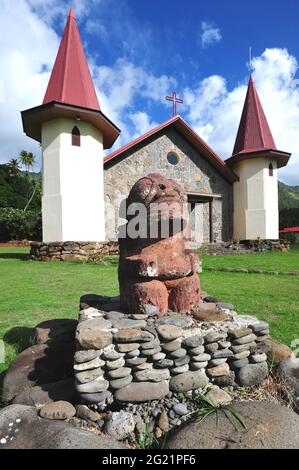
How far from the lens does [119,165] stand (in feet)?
47.1

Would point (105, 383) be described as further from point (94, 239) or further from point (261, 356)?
point (94, 239)

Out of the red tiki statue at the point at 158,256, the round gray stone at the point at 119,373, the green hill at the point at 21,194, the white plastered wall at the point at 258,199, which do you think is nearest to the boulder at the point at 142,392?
the round gray stone at the point at 119,373

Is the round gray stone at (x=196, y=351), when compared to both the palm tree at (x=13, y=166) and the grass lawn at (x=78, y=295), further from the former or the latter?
the palm tree at (x=13, y=166)

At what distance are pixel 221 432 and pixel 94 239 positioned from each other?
428 inches

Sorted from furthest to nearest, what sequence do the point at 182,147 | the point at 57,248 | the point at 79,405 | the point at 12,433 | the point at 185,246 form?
1. the point at 182,147
2. the point at 57,248
3. the point at 185,246
4. the point at 79,405
5. the point at 12,433

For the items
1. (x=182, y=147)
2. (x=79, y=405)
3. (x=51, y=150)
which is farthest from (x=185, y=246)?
(x=182, y=147)

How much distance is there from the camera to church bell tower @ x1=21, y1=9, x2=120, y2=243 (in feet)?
38.9

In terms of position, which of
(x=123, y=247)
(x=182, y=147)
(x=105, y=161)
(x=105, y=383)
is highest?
(x=182, y=147)

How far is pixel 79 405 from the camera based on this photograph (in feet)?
8.04

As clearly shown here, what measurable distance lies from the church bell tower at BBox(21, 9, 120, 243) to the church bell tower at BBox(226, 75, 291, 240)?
7.28m

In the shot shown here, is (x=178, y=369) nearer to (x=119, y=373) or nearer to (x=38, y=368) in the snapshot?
(x=119, y=373)

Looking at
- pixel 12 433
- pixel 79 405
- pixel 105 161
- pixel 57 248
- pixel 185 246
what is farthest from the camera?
pixel 105 161

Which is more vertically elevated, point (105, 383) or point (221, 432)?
point (105, 383)

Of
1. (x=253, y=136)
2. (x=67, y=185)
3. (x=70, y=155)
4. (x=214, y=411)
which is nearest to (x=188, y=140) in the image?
(x=253, y=136)
